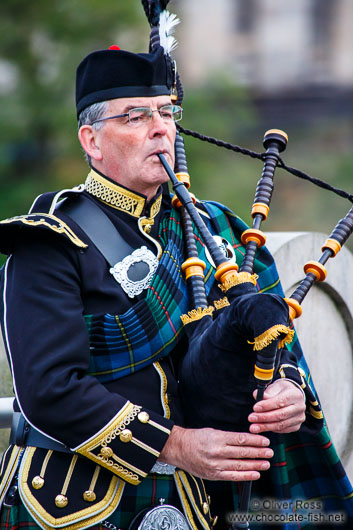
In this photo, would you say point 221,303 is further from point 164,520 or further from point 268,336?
point 164,520

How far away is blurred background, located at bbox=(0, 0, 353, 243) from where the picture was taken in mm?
10367

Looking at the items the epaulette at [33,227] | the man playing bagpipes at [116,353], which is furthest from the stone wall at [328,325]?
the epaulette at [33,227]

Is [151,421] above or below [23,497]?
above

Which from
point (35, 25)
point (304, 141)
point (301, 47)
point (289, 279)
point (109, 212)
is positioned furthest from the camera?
point (301, 47)

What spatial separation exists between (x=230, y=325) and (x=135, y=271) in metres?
0.43

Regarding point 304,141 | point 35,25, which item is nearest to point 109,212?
point 35,25

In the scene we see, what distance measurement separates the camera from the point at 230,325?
6.55ft

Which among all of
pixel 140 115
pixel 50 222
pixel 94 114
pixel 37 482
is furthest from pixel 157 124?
pixel 37 482

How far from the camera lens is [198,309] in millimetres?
2256

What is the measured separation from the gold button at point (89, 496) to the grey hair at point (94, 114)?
1074 mm

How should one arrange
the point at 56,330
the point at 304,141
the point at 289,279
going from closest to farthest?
the point at 56,330 < the point at 289,279 < the point at 304,141

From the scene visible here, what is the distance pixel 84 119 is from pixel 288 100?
16.4 m

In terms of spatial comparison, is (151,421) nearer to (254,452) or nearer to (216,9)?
(254,452)

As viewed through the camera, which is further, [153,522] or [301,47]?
[301,47]
